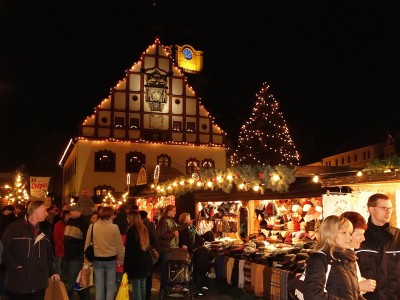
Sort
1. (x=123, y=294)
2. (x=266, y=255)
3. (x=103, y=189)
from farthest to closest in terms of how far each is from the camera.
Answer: (x=103, y=189), (x=266, y=255), (x=123, y=294)

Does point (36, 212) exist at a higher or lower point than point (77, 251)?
higher

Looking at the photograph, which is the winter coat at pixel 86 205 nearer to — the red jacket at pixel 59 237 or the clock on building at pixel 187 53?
the red jacket at pixel 59 237

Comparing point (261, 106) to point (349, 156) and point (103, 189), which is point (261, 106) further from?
point (349, 156)

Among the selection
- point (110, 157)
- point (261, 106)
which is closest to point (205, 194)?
point (110, 157)

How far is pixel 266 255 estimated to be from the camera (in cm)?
1047

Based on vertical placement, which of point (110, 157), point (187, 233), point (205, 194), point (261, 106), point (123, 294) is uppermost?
point (261, 106)

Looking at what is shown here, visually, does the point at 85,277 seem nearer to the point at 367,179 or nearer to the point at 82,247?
the point at 82,247

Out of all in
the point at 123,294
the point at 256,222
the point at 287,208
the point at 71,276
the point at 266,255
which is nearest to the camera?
the point at 123,294

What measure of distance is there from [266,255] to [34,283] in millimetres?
5775

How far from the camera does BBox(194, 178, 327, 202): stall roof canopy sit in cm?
1073

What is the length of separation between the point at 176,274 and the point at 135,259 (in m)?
2.05

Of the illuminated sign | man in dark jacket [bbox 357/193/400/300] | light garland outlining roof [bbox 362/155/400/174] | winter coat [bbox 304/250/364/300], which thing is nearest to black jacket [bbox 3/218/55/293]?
winter coat [bbox 304/250/364/300]

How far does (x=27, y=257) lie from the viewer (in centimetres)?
Answer: 585

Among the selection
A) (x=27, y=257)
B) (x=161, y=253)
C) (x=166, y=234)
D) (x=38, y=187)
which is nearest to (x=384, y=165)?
(x=166, y=234)
